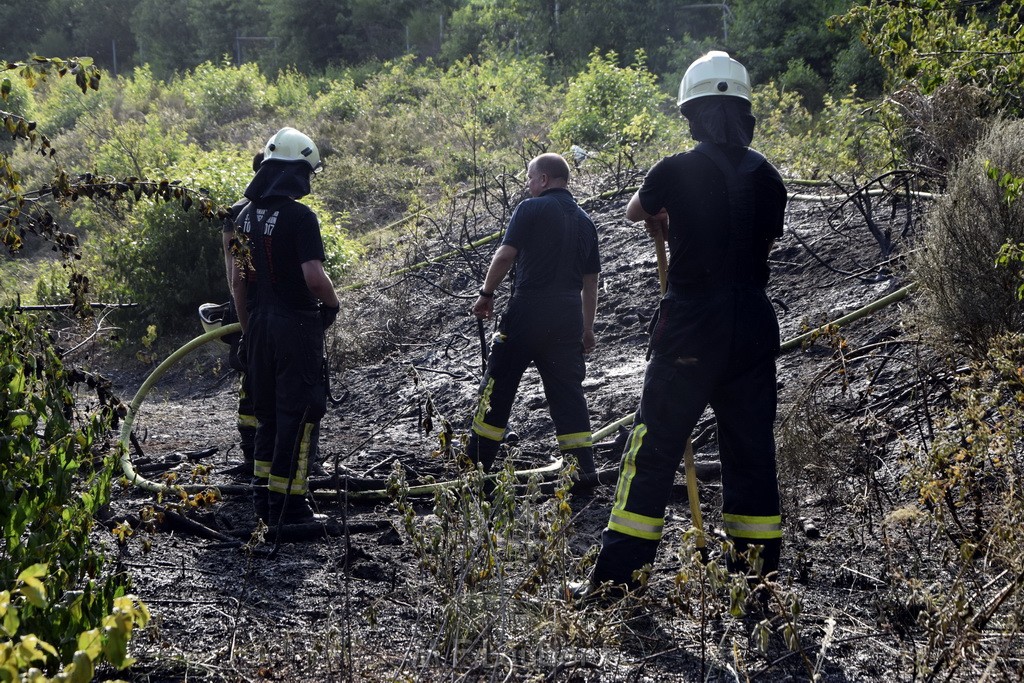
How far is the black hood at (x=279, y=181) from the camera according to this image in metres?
5.62

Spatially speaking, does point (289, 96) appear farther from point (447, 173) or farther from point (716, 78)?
point (716, 78)

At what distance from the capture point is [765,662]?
3711mm

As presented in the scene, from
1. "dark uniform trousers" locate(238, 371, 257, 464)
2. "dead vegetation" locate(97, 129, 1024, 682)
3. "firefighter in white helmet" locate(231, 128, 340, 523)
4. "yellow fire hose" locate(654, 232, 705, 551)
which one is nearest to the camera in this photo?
"dead vegetation" locate(97, 129, 1024, 682)

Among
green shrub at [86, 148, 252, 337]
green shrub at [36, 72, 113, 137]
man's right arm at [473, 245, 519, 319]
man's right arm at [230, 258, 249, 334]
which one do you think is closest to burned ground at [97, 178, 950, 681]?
man's right arm at [473, 245, 519, 319]

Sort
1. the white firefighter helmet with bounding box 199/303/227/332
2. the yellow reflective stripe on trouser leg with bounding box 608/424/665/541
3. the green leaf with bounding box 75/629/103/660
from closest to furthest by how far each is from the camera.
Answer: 1. the green leaf with bounding box 75/629/103/660
2. the yellow reflective stripe on trouser leg with bounding box 608/424/665/541
3. the white firefighter helmet with bounding box 199/303/227/332

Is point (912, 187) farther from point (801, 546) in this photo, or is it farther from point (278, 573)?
point (278, 573)

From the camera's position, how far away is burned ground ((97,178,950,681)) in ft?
11.8

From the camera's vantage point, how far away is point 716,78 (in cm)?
419

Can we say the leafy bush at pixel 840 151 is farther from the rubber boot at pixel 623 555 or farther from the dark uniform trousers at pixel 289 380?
the rubber boot at pixel 623 555

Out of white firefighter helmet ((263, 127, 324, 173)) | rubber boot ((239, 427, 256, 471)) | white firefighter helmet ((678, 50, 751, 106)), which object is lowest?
rubber boot ((239, 427, 256, 471))

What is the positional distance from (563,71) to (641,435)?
2437 centimetres

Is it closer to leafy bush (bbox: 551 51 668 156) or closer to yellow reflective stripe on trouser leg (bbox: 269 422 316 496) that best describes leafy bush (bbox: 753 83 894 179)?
leafy bush (bbox: 551 51 668 156)

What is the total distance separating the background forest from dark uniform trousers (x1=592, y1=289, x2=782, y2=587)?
2.17ft

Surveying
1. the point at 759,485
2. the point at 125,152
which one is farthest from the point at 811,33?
the point at 759,485
